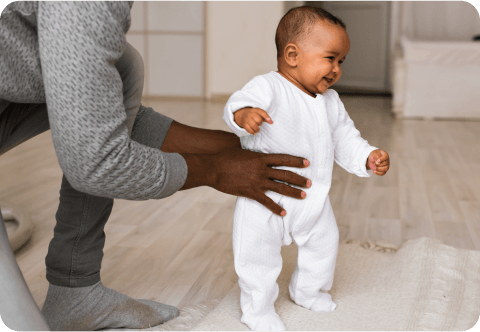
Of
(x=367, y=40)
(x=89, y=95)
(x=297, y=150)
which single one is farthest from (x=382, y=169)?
(x=367, y=40)

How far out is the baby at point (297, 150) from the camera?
0.77 m

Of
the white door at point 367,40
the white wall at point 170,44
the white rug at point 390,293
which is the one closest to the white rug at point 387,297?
the white rug at point 390,293

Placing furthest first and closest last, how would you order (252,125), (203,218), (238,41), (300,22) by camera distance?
(238,41), (203,218), (300,22), (252,125)

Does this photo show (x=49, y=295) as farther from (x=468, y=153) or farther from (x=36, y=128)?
(x=468, y=153)

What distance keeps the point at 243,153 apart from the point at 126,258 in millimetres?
535

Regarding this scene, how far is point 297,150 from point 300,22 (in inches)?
8.3

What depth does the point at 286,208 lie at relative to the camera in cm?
80

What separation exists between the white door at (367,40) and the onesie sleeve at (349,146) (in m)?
3.66

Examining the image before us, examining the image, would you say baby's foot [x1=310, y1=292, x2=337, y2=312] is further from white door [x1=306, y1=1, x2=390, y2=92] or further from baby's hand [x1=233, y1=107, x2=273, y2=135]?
white door [x1=306, y1=1, x2=390, y2=92]

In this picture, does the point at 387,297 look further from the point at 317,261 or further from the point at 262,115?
the point at 262,115

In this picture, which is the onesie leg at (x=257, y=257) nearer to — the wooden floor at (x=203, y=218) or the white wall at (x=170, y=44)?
the wooden floor at (x=203, y=218)

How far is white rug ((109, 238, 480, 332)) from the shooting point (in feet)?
2.74

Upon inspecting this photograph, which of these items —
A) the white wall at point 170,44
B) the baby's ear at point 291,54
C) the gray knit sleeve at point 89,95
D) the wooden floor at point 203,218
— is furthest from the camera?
the white wall at point 170,44

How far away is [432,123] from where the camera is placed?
312 centimetres
